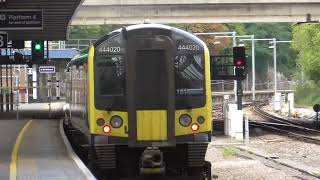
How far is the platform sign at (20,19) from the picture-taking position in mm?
22703

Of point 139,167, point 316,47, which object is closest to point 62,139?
point 139,167

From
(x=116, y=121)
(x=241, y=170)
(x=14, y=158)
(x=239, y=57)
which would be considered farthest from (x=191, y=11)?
(x=116, y=121)

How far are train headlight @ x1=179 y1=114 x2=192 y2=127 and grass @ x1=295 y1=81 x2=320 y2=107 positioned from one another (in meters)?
53.6

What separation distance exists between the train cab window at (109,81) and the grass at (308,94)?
53891 mm

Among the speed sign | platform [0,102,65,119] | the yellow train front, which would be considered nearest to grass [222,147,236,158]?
the speed sign

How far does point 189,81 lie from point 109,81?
143 centimetres

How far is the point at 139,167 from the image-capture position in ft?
41.7

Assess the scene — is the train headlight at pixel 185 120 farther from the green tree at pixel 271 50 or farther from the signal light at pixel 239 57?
the green tree at pixel 271 50

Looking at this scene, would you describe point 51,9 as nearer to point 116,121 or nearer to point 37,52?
point 37,52

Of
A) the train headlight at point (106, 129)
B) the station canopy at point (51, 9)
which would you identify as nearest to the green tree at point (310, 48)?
the station canopy at point (51, 9)

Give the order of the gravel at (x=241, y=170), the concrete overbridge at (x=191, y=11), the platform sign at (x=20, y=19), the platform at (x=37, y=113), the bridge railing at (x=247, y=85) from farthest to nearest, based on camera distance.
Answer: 1. the bridge railing at (x=247, y=85)
2. the platform at (x=37, y=113)
3. the concrete overbridge at (x=191, y=11)
4. the platform sign at (x=20, y=19)
5. the gravel at (x=241, y=170)

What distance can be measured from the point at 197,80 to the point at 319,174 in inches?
205

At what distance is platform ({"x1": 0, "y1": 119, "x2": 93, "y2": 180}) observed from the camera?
39.8 feet

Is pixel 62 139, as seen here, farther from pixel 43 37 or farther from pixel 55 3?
pixel 43 37
